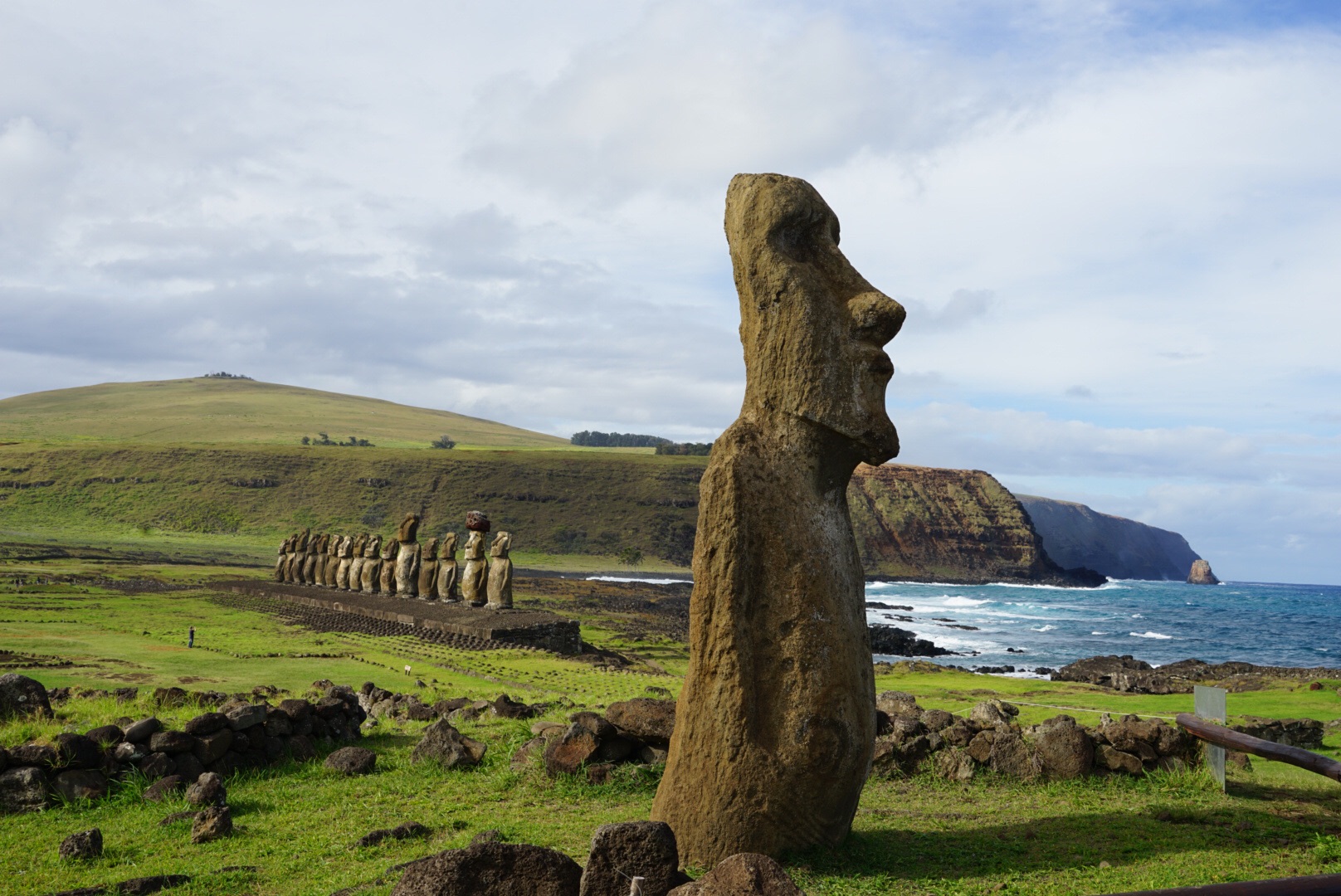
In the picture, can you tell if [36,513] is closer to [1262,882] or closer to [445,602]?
[445,602]

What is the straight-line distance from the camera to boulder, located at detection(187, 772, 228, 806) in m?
8.38

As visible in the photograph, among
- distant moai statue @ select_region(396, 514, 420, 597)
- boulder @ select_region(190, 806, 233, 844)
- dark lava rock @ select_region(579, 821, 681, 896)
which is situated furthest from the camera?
distant moai statue @ select_region(396, 514, 420, 597)

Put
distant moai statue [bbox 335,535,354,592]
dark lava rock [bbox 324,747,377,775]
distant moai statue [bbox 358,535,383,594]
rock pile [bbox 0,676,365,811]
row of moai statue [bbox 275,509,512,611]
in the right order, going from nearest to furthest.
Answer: rock pile [bbox 0,676,365,811]
dark lava rock [bbox 324,747,377,775]
row of moai statue [bbox 275,509,512,611]
distant moai statue [bbox 358,535,383,594]
distant moai statue [bbox 335,535,354,592]

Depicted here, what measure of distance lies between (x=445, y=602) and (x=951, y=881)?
91.1ft

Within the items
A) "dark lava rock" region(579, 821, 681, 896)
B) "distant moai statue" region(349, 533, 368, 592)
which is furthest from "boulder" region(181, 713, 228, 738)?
"distant moai statue" region(349, 533, 368, 592)

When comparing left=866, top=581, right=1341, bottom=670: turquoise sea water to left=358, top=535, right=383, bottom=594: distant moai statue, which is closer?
left=358, top=535, right=383, bottom=594: distant moai statue

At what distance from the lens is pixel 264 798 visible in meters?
8.91

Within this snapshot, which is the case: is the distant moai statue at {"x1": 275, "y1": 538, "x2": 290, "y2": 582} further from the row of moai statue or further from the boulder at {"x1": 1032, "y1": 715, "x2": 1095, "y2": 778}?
the boulder at {"x1": 1032, "y1": 715, "x2": 1095, "y2": 778}

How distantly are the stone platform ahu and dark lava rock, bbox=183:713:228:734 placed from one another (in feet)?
51.9

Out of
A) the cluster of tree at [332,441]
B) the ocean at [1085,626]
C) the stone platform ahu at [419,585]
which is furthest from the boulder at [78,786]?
the cluster of tree at [332,441]

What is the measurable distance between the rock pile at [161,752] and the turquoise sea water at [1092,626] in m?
28.0

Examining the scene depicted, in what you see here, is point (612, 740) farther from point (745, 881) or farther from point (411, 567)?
point (411, 567)

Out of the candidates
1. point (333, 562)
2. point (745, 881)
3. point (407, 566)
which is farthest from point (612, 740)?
point (333, 562)

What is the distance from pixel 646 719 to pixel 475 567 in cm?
2377
